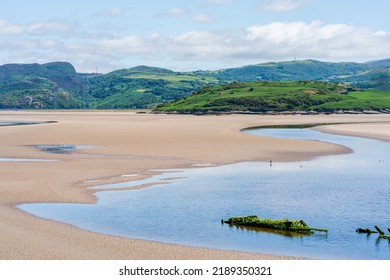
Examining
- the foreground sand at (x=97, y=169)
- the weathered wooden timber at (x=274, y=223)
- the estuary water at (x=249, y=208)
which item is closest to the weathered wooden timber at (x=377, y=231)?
the estuary water at (x=249, y=208)

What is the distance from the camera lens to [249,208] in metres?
33.6

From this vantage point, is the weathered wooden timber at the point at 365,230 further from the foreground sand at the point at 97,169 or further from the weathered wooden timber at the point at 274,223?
the foreground sand at the point at 97,169

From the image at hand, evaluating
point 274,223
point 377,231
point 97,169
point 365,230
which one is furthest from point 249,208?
point 97,169

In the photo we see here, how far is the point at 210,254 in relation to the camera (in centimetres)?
2428

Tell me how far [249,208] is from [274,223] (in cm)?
464

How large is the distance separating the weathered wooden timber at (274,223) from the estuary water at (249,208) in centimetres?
56

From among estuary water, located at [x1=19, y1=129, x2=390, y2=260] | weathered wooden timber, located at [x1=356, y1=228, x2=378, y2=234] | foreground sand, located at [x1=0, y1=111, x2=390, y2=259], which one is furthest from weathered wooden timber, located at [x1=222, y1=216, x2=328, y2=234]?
foreground sand, located at [x1=0, y1=111, x2=390, y2=259]

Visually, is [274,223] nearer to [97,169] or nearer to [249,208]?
[249,208]

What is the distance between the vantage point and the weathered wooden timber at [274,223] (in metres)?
28.2

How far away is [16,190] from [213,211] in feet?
47.3

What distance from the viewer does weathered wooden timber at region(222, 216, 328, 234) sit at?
2825 cm
